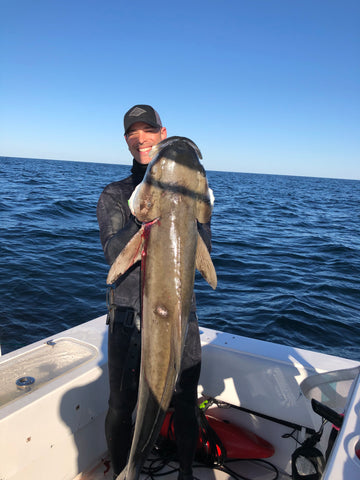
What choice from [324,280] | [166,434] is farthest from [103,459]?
[324,280]

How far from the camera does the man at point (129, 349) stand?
9.32ft

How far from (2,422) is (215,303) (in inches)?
282

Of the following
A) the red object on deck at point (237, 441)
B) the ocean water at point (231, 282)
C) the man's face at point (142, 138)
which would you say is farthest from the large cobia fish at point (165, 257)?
the ocean water at point (231, 282)

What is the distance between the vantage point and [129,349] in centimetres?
283

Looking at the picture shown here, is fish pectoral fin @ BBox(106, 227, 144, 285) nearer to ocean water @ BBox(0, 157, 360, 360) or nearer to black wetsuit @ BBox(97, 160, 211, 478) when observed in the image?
Result: black wetsuit @ BBox(97, 160, 211, 478)

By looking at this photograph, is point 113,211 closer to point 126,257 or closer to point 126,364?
point 126,257

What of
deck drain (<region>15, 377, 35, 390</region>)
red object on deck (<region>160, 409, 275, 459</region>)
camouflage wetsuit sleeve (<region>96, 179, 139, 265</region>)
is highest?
camouflage wetsuit sleeve (<region>96, 179, 139, 265</region>)

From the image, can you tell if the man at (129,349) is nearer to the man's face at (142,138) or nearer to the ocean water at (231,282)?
the man's face at (142,138)

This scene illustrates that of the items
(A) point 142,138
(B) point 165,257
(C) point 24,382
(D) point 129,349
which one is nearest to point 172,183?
(B) point 165,257

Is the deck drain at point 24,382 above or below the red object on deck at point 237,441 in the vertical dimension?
above

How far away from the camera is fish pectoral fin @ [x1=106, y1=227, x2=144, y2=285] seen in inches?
87.0

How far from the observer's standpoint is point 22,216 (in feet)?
59.5

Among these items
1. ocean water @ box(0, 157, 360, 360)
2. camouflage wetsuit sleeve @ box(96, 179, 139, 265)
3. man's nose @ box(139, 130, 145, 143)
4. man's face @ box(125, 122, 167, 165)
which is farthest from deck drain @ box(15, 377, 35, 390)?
ocean water @ box(0, 157, 360, 360)

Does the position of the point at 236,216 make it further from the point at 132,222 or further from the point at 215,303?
the point at 132,222
